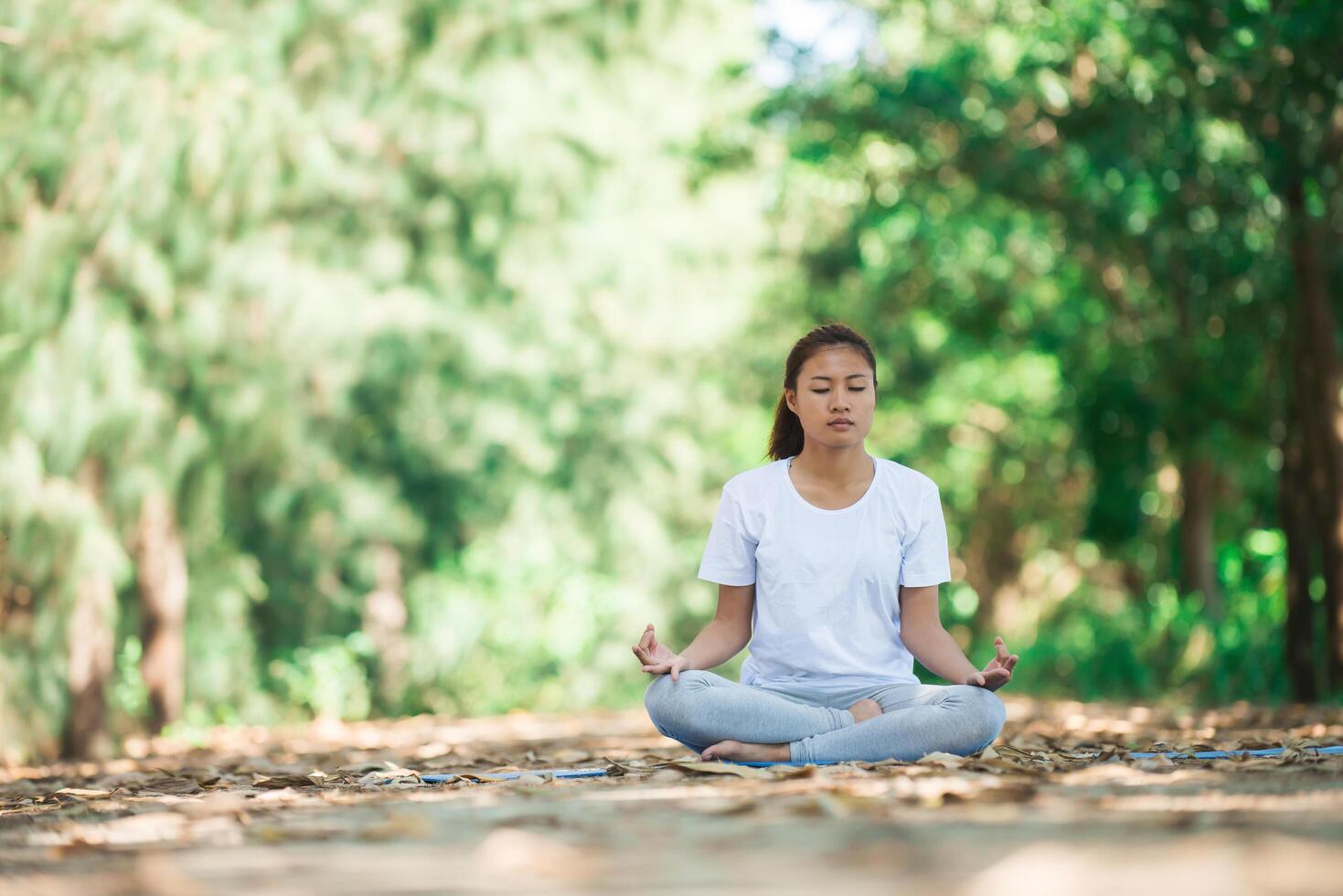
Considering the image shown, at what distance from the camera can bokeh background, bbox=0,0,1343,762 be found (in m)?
9.65

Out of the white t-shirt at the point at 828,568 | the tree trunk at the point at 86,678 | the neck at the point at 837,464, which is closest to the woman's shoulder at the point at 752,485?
the white t-shirt at the point at 828,568

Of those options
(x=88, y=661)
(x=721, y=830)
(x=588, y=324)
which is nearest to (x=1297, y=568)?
(x=721, y=830)

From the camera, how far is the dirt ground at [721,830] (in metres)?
2.31

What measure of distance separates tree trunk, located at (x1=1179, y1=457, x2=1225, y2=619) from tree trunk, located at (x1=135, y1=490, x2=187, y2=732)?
8.94 meters

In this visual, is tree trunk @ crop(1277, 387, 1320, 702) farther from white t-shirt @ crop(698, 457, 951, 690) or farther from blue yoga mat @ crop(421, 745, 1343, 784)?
white t-shirt @ crop(698, 457, 951, 690)

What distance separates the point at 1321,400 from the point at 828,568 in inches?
→ 247

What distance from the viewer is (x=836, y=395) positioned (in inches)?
179

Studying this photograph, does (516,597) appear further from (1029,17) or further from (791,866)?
(791,866)

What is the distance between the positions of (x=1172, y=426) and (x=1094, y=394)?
0.71m

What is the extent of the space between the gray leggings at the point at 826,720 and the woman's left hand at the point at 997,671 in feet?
0.14

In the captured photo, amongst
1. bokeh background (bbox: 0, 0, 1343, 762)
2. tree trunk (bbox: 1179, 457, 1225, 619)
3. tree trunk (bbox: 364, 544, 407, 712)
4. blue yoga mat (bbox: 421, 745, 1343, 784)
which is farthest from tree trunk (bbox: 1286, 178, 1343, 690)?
tree trunk (bbox: 364, 544, 407, 712)

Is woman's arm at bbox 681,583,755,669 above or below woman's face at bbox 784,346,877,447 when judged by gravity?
below

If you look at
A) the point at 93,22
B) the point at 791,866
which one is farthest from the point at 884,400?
the point at 791,866

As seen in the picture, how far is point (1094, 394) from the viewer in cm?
1272
